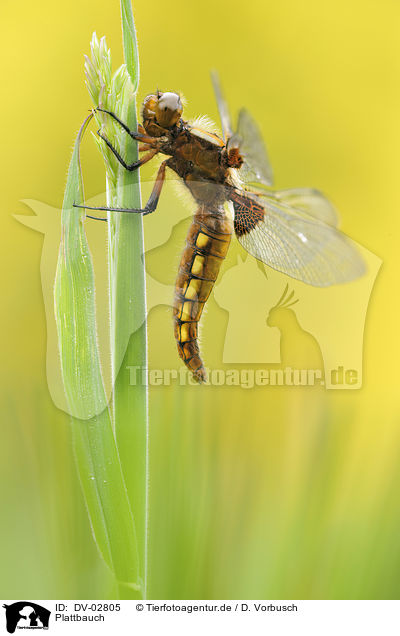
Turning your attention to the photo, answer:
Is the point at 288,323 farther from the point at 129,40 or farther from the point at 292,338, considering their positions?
Answer: the point at 129,40

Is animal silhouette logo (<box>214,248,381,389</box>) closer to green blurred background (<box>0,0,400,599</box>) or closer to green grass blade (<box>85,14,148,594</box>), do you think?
green blurred background (<box>0,0,400,599</box>)

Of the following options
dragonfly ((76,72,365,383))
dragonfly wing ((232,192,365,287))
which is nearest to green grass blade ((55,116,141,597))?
dragonfly ((76,72,365,383))

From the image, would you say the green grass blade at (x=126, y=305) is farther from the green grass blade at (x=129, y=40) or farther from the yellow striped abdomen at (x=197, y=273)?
the yellow striped abdomen at (x=197, y=273)

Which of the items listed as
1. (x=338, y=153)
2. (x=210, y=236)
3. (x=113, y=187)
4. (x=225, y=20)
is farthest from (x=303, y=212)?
(x=225, y=20)

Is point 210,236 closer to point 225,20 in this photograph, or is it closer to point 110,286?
point 110,286
